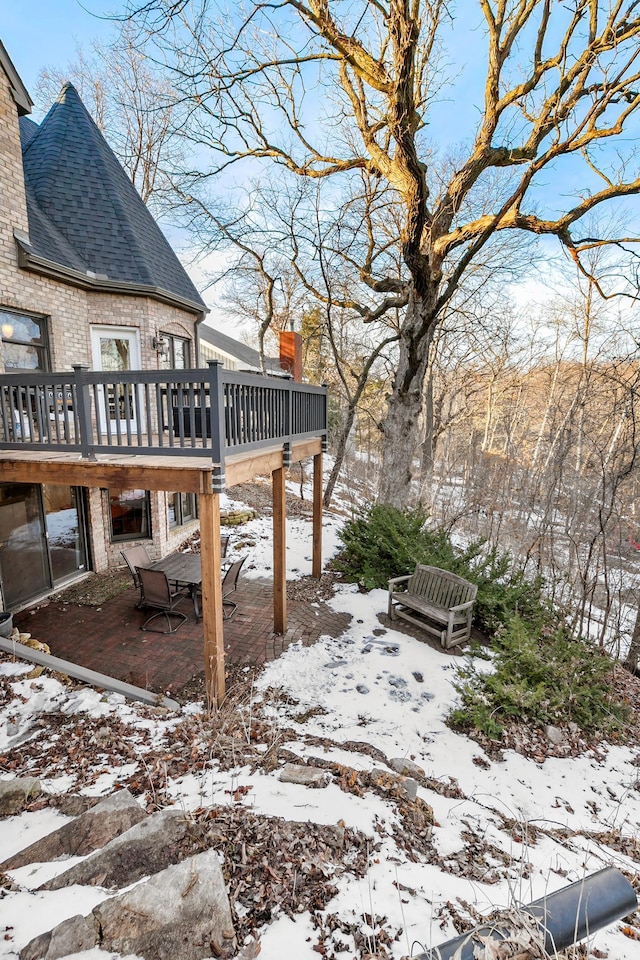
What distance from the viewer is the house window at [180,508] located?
33.7 ft

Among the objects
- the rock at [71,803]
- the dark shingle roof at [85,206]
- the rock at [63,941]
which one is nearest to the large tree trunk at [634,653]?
the rock at [71,803]

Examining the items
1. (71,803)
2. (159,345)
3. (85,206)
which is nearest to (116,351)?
Result: (159,345)

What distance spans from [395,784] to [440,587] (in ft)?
12.5

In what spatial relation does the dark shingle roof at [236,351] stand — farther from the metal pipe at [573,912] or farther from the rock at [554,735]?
the metal pipe at [573,912]

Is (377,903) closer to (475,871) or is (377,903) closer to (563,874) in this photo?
(475,871)

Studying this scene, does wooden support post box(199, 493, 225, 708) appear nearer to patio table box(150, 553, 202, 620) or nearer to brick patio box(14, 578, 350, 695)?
brick patio box(14, 578, 350, 695)

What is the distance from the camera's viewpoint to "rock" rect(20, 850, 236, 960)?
1.79m

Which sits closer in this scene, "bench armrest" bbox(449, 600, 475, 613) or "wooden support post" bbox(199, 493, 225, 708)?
"wooden support post" bbox(199, 493, 225, 708)

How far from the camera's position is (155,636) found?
6.48m

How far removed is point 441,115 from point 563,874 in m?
11.2

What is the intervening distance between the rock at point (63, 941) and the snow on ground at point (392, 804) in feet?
0.19

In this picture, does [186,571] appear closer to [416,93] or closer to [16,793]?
[16,793]

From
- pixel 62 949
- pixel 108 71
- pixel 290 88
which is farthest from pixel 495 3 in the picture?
pixel 108 71

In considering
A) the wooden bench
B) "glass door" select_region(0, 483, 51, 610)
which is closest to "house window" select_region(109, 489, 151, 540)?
"glass door" select_region(0, 483, 51, 610)
